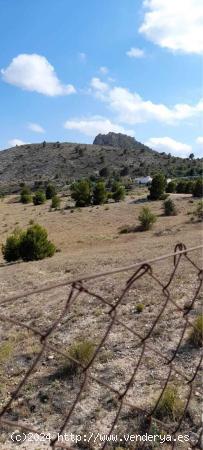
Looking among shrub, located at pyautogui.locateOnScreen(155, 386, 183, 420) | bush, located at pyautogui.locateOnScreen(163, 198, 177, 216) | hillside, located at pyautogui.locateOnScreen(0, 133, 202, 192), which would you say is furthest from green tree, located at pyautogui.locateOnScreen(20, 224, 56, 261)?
hillside, located at pyautogui.locateOnScreen(0, 133, 202, 192)

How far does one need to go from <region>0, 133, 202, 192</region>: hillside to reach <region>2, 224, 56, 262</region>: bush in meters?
62.5

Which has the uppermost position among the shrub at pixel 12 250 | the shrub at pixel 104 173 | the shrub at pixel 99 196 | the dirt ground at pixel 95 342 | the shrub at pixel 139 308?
the shrub at pixel 104 173

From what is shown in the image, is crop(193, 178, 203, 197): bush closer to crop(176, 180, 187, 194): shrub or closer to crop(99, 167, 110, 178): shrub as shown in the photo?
crop(176, 180, 187, 194): shrub

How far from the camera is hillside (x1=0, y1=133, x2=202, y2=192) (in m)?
90.2

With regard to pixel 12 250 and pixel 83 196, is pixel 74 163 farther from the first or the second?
pixel 12 250

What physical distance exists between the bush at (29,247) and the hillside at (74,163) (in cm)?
6250

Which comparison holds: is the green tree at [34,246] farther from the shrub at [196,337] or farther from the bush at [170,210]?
the bush at [170,210]

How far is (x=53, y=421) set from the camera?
5527 mm

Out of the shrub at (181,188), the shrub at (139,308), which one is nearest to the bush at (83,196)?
the shrub at (181,188)

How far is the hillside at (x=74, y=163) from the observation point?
9019cm

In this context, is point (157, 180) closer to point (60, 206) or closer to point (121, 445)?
point (60, 206)

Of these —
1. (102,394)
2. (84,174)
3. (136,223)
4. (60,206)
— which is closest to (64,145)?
(84,174)

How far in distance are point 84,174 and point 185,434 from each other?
8731cm

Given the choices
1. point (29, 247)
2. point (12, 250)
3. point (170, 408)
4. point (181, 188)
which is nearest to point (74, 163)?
point (181, 188)
